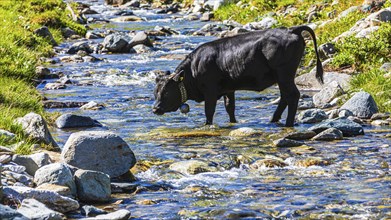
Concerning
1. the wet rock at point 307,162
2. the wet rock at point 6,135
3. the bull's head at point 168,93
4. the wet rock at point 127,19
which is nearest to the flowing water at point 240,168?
the wet rock at point 307,162

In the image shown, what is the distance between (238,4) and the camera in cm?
4078

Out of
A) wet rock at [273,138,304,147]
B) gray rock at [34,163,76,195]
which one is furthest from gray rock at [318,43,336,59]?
gray rock at [34,163,76,195]

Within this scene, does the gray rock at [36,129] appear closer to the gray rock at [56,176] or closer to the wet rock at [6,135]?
the wet rock at [6,135]

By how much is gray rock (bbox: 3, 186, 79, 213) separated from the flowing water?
2.61ft

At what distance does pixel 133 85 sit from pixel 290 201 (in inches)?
505

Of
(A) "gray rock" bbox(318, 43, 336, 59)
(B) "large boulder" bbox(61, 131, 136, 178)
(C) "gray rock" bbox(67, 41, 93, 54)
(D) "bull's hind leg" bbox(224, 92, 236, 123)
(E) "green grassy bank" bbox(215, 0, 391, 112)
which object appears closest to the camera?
(B) "large boulder" bbox(61, 131, 136, 178)

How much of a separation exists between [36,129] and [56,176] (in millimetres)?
2875

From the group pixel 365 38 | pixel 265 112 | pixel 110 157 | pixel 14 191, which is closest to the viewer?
pixel 14 191

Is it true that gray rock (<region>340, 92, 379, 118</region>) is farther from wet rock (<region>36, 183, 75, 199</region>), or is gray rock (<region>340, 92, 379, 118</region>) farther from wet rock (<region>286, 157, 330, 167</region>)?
wet rock (<region>36, 183, 75, 199</region>)

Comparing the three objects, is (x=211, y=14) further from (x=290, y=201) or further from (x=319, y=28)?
(x=290, y=201)

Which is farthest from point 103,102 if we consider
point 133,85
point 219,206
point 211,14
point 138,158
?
point 211,14

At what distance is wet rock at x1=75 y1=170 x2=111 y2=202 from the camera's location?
8648mm

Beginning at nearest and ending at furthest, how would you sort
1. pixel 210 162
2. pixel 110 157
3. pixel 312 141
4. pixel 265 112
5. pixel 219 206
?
pixel 219 206 < pixel 110 157 < pixel 210 162 < pixel 312 141 < pixel 265 112

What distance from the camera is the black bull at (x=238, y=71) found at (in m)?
14.0
